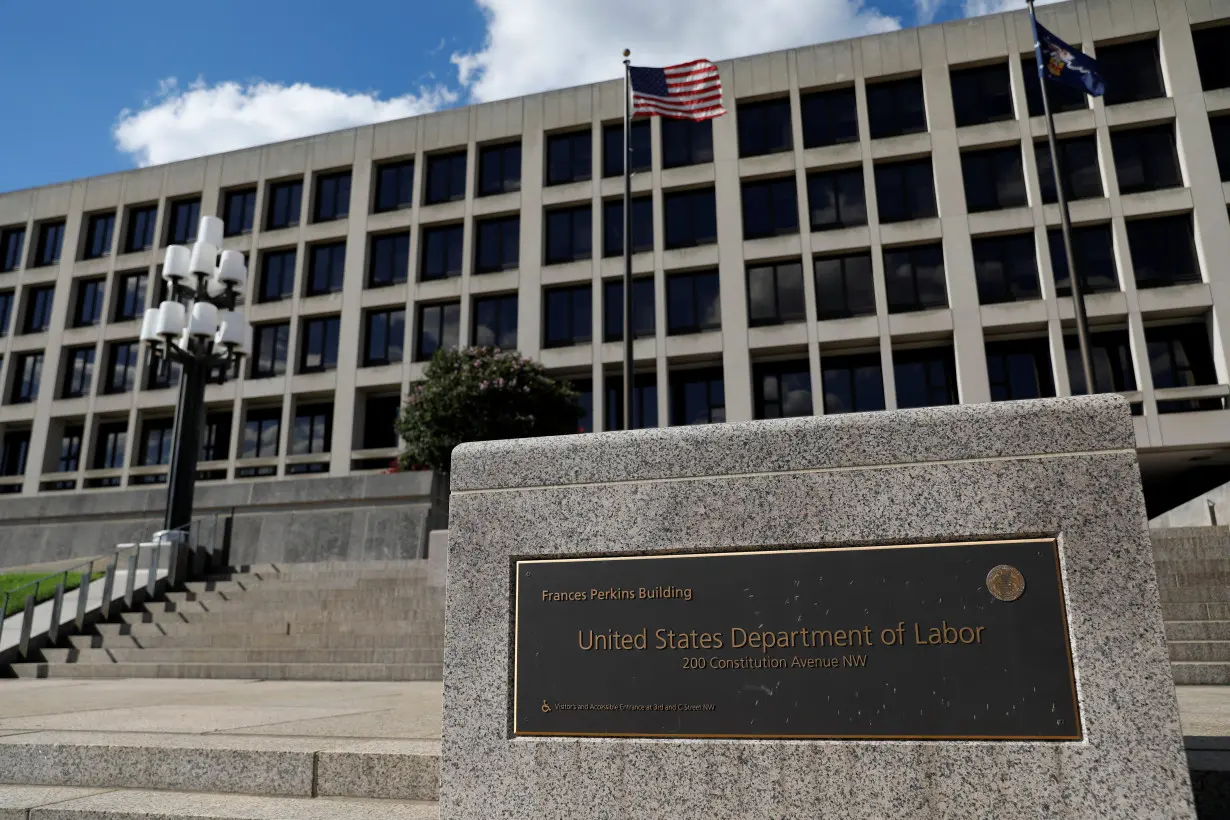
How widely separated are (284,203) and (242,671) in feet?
97.0

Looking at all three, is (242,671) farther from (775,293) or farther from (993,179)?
(993,179)

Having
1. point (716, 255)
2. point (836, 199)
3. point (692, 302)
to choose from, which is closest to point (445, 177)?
point (692, 302)

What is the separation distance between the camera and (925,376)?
2984 centimetres

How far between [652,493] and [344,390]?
31543 millimetres

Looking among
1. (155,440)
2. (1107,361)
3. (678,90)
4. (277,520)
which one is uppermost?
(678,90)

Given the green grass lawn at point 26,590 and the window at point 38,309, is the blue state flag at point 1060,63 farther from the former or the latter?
the window at point 38,309

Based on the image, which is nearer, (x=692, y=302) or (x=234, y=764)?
(x=234, y=764)

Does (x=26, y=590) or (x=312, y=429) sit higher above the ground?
(x=312, y=429)

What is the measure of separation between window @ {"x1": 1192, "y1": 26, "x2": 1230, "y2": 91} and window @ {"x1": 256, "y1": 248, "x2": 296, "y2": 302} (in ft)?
113

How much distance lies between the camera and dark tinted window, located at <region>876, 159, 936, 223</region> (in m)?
30.1

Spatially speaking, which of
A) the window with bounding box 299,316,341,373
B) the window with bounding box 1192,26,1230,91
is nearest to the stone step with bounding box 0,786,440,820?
the window with bounding box 299,316,341,373

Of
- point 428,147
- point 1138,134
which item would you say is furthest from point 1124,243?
point 428,147

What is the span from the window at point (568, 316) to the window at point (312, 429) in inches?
397

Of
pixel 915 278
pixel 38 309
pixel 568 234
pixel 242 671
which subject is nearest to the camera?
pixel 242 671
